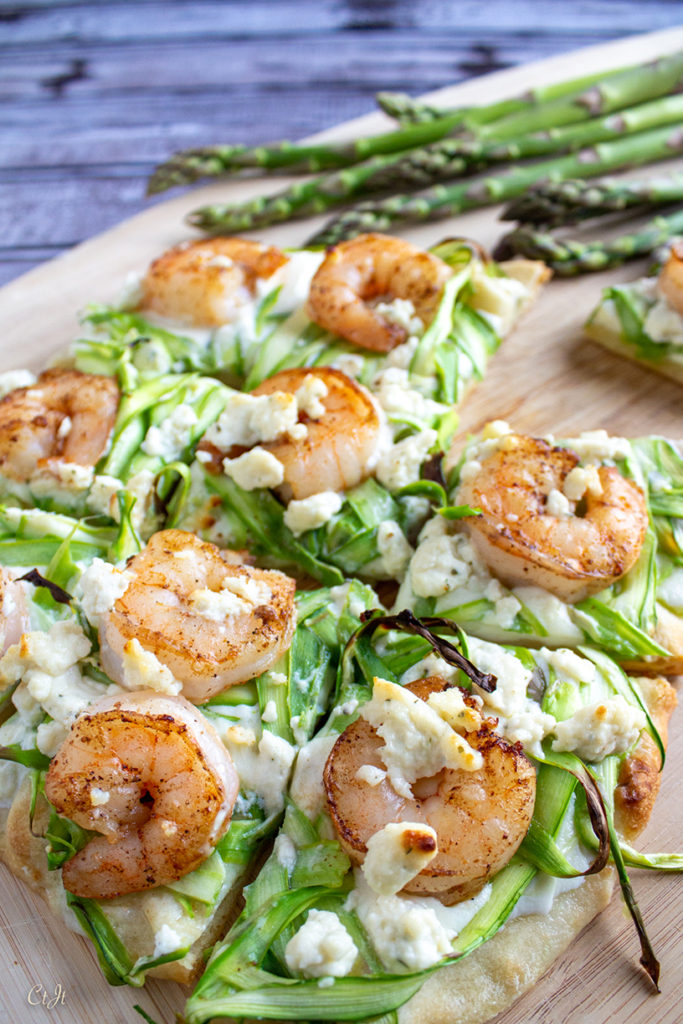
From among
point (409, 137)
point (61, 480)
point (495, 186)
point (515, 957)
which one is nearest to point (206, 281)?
point (61, 480)

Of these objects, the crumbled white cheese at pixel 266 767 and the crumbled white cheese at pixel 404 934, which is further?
the crumbled white cheese at pixel 266 767

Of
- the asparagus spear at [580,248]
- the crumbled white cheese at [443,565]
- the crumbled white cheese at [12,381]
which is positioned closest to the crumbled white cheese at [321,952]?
the crumbled white cheese at [443,565]

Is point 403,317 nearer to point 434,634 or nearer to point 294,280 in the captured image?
point 294,280

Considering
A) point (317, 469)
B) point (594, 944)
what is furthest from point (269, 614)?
point (594, 944)

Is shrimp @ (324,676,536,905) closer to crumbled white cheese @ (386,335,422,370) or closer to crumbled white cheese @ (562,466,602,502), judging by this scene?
crumbled white cheese @ (562,466,602,502)

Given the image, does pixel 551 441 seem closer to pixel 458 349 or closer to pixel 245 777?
pixel 458 349

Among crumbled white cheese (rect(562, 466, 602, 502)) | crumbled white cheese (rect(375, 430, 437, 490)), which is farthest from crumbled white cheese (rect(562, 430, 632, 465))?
crumbled white cheese (rect(375, 430, 437, 490))

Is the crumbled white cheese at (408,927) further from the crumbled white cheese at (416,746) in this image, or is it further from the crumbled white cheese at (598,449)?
the crumbled white cheese at (598,449)
